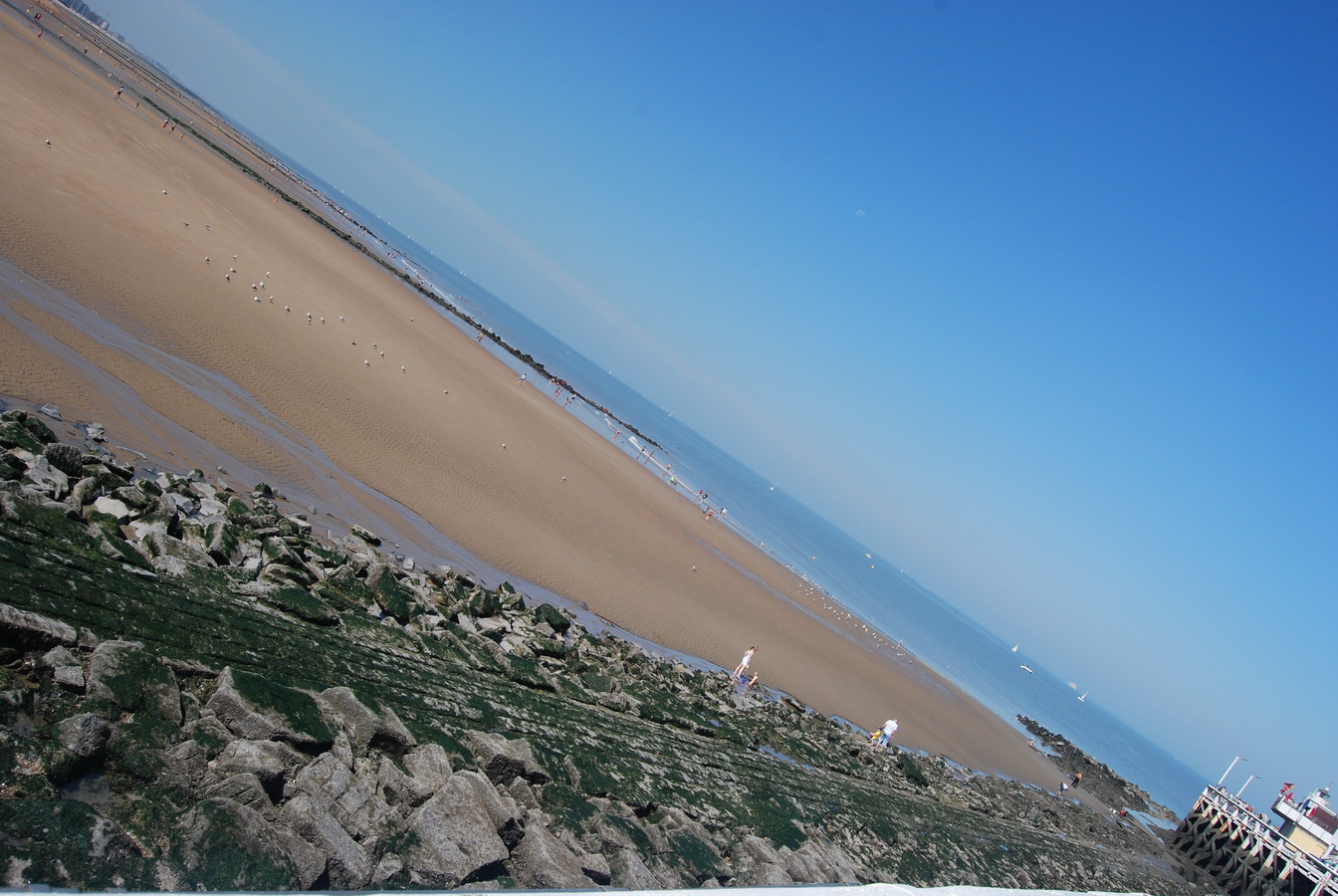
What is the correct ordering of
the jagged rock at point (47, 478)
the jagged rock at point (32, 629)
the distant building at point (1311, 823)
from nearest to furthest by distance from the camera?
the jagged rock at point (32, 629)
the jagged rock at point (47, 478)
the distant building at point (1311, 823)

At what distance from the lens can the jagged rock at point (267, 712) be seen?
5168mm

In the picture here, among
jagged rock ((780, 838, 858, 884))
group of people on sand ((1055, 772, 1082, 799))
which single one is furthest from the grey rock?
group of people on sand ((1055, 772, 1082, 799))

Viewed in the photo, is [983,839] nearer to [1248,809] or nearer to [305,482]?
[305,482]

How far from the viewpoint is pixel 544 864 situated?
17.9ft

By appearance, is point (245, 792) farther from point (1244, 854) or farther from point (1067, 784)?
point (1067, 784)

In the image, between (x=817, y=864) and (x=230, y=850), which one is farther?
(x=817, y=864)

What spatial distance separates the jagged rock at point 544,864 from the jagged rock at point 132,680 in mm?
2603

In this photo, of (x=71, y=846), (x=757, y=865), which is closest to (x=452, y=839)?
(x=71, y=846)

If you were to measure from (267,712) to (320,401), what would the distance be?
1411 cm

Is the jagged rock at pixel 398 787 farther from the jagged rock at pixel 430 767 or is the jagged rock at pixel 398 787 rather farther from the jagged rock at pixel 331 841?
the jagged rock at pixel 331 841

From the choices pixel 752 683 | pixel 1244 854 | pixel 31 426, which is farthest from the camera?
pixel 1244 854

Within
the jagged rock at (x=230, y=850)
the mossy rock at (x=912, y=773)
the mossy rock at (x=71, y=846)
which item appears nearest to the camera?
the mossy rock at (x=71, y=846)

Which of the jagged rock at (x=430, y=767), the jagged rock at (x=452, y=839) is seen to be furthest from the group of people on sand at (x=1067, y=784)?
the jagged rock at (x=452, y=839)

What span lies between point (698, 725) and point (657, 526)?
18667 millimetres
